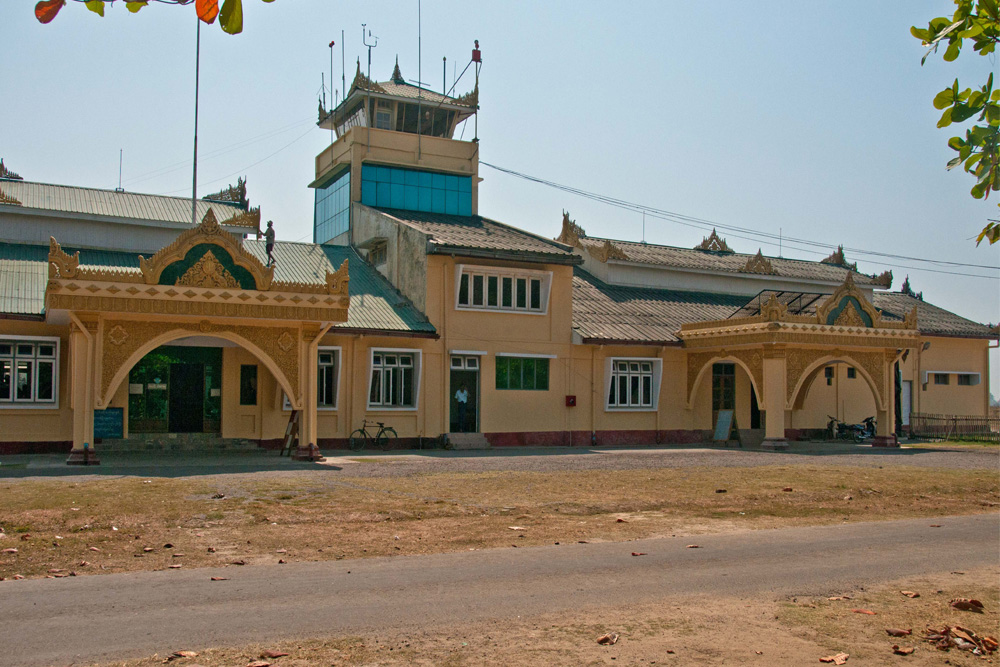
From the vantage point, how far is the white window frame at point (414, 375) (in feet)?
89.1

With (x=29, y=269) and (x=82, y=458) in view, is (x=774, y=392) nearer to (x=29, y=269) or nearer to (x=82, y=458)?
(x=82, y=458)

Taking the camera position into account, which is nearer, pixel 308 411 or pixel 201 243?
pixel 201 243

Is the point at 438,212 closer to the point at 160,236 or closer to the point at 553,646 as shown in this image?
the point at 160,236

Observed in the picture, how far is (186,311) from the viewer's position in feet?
66.6

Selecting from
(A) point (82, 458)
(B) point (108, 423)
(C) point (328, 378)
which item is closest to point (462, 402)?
(C) point (328, 378)

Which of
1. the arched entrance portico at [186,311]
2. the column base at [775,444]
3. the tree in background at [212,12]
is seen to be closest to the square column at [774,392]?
the column base at [775,444]

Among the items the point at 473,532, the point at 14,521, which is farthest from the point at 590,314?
the point at 14,521

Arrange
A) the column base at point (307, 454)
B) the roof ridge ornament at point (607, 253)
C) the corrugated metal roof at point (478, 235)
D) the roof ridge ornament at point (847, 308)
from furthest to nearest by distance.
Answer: the roof ridge ornament at point (607, 253) → the roof ridge ornament at point (847, 308) → the corrugated metal roof at point (478, 235) → the column base at point (307, 454)

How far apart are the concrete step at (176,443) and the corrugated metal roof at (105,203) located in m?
7.20

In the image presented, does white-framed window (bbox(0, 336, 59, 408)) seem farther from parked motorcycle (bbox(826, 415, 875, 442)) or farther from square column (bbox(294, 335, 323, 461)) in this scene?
parked motorcycle (bbox(826, 415, 875, 442))

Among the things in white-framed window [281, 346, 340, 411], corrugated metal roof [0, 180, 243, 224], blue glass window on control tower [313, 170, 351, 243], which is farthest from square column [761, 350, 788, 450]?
corrugated metal roof [0, 180, 243, 224]

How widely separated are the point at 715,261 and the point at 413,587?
111 ft

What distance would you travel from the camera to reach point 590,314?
107 ft

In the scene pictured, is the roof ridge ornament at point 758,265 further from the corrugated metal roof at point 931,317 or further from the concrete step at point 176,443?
the concrete step at point 176,443
